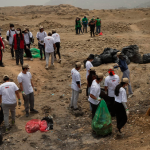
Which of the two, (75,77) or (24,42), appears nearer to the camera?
(75,77)

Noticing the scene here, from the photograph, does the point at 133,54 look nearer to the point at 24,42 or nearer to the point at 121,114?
the point at 24,42

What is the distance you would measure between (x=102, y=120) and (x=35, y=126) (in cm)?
176

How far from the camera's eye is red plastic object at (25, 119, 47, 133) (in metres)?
5.75

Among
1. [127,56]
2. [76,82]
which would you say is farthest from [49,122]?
[127,56]

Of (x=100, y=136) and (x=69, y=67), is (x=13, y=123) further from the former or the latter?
(x=69, y=67)

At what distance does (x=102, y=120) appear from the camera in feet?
17.4

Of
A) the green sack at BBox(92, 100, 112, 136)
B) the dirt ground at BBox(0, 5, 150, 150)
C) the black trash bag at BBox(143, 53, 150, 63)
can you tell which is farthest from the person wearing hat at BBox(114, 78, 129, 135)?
the black trash bag at BBox(143, 53, 150, 63)

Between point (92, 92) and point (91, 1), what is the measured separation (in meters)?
169

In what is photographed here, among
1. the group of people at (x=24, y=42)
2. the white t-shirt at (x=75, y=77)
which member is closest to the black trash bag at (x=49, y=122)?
the white t-shirt at (x=75, y=77)

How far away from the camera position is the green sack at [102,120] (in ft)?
17.2

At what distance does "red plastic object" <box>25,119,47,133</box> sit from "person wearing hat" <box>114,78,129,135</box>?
1926 mm

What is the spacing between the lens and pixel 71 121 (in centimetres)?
636

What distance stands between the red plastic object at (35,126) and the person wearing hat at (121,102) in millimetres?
1926

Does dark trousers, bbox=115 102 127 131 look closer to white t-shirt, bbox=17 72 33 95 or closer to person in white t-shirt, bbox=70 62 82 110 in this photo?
person in white t-shirt, bbox=70 62 82 110
